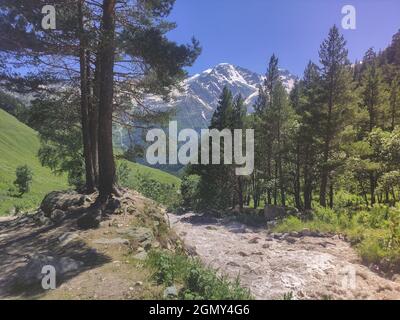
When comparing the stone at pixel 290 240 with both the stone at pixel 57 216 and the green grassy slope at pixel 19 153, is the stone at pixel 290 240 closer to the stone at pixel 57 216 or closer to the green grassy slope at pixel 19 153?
the stone at pixel 57 216

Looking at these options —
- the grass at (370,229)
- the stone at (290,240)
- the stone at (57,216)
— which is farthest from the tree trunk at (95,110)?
the grass at (370,229)

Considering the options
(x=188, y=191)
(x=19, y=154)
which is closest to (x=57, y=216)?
(x=188, y=191)

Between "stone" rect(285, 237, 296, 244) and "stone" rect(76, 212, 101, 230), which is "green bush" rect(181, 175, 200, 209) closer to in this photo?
"stone" rect(285, 237, 296, 244)

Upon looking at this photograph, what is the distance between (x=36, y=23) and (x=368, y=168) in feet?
78.0

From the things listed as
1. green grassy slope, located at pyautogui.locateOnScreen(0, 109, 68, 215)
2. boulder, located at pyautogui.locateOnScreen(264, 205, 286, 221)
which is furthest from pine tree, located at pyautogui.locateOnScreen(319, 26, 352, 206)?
Result: green grassy slope, located at pyautogui.locateOnScreen(0, 109, 68, 215)

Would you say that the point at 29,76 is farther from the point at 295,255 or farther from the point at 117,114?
the point at 295,255

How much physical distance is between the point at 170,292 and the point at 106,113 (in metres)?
7.70

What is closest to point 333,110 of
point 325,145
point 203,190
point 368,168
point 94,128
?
point 325,145

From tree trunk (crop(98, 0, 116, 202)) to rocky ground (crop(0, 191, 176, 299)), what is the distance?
776 mm

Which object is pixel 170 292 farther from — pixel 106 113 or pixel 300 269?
pixel 106 113

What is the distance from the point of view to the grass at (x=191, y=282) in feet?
22.3

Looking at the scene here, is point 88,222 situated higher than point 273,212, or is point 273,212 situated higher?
point 88,222

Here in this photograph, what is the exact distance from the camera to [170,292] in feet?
22.2

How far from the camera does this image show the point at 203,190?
126 feet
